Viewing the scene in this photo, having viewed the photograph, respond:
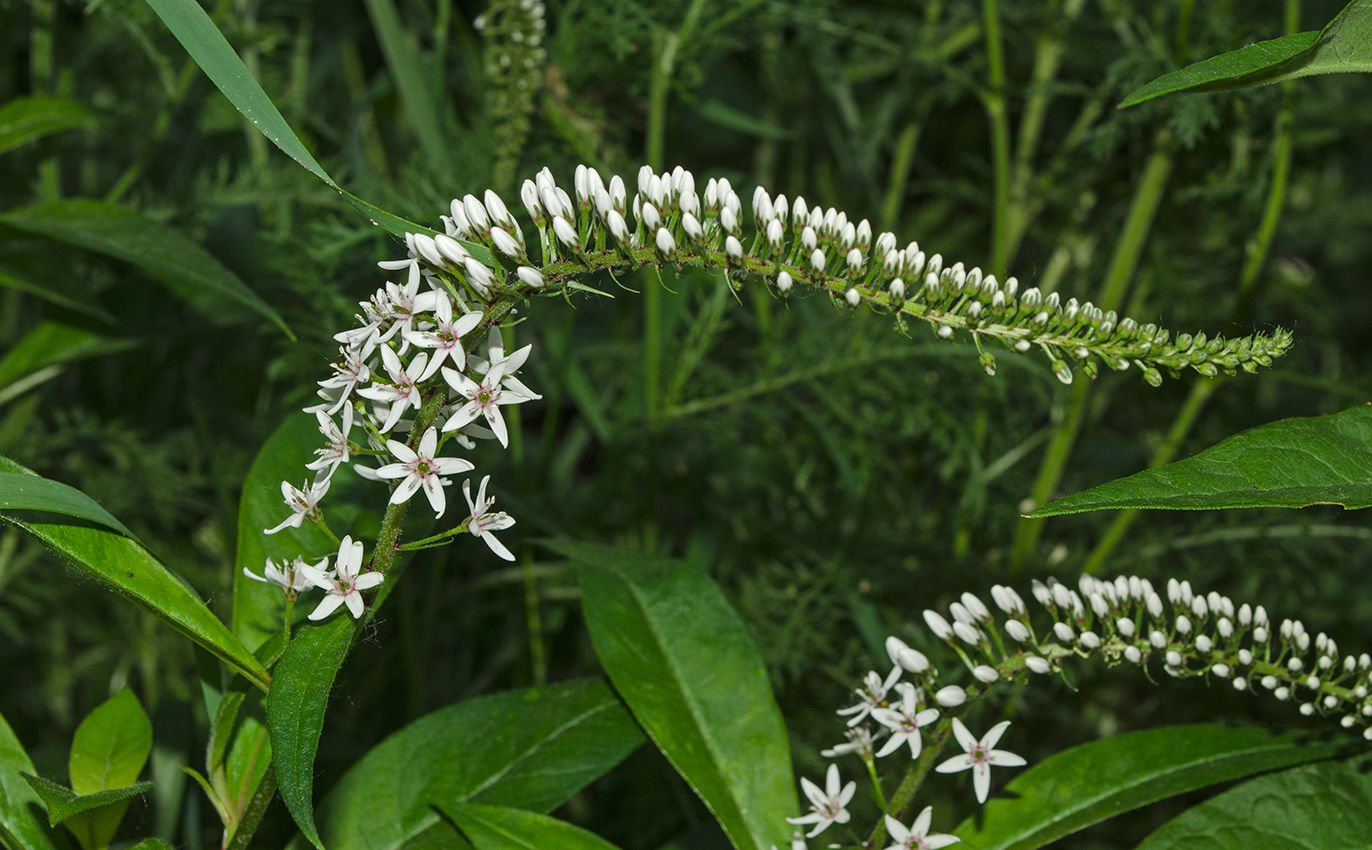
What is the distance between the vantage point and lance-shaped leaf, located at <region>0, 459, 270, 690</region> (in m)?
1.18

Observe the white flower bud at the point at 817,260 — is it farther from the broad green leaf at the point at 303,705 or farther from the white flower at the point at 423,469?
the broad green leaf at the point at 303,705

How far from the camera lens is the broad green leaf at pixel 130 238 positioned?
166cm

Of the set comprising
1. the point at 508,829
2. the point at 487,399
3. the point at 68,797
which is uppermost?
the point at 487,399

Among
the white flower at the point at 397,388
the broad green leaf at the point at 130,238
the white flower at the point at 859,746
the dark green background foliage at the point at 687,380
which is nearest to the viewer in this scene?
the white flower at the point at 397,388

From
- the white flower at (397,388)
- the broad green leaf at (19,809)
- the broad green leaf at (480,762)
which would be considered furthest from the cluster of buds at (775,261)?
the broad green leaf at (19,809)

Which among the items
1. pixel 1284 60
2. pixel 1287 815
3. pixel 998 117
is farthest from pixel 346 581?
pixel 998 117

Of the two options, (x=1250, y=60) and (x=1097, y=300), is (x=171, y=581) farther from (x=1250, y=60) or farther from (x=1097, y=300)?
(x=1097, y=300)

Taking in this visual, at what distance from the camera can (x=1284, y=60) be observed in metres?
1.08

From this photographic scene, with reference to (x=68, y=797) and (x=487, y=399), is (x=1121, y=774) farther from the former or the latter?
(x=68, y=797)

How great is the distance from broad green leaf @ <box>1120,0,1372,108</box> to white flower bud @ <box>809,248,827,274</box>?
0.36 meters

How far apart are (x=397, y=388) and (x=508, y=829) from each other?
1.95 ft

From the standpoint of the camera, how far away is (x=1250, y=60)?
110 centimetres

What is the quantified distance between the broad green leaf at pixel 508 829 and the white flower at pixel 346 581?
0.33 meters

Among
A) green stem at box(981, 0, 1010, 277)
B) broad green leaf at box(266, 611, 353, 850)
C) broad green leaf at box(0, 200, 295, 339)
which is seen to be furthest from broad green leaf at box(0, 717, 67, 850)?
green stem at box(981, 0, 1010, 277)
